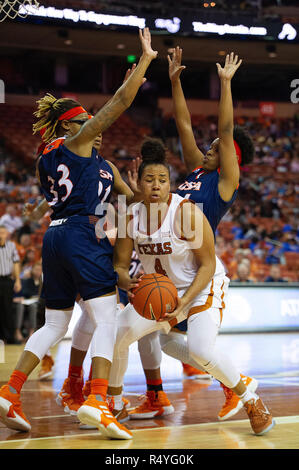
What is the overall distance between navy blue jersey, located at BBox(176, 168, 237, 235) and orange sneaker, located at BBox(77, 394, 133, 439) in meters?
1.60

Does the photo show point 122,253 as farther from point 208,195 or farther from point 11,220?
point 11,220

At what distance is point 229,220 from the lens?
1691 cm

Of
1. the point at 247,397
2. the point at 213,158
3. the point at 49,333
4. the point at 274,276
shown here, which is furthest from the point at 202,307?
the point at 274,276

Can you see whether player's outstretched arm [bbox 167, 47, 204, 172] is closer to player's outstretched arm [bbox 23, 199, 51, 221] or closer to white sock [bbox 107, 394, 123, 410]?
player's outstretched arm [bbox 23, 199, 51, 221]

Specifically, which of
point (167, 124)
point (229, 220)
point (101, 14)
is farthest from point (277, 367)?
point (167, 124)

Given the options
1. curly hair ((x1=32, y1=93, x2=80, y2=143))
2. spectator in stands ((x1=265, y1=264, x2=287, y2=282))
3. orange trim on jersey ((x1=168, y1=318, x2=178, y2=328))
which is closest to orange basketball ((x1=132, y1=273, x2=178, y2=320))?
orange trim on jersey ((x1=168, y1=318, x2=178, y2=328))

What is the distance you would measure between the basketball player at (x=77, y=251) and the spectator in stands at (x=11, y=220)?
9.44 m

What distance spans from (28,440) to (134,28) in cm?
1453

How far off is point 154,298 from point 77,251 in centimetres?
55

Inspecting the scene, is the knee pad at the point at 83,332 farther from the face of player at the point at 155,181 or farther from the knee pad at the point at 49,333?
the face of player at the point at 155,181

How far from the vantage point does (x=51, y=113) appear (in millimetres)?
4367

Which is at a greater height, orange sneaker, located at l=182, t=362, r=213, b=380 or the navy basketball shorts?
the navy basketball shorts

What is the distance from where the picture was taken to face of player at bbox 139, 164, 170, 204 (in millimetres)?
4094

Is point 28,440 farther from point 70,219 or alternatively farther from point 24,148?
point 24,148
